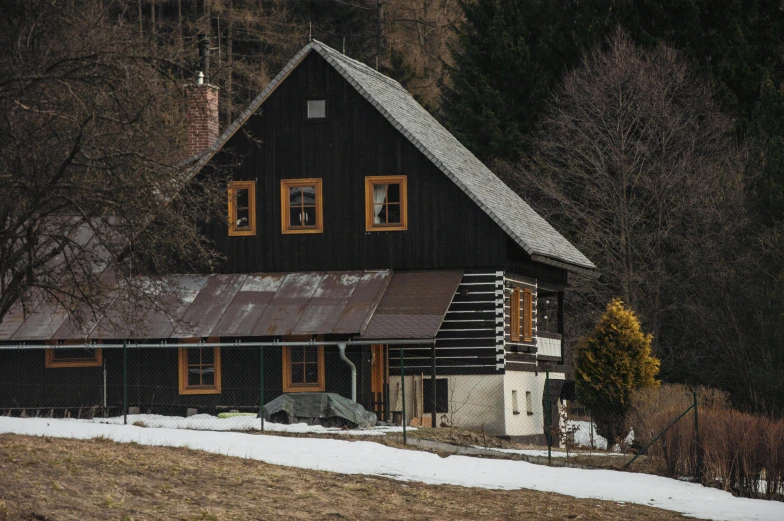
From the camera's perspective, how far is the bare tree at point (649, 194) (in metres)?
42.0

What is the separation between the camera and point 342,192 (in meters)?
30.6

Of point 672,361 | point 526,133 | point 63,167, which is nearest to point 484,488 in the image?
point 63,167

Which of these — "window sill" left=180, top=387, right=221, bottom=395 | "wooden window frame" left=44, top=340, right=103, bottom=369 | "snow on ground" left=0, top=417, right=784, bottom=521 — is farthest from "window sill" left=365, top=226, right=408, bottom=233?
"snow on ground" left=0, top=417, right=784, bottom=521

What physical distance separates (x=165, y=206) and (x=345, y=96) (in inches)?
539

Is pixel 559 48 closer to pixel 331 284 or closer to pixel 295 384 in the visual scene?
pixel 331 284

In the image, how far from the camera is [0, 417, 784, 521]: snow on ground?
64.0ft

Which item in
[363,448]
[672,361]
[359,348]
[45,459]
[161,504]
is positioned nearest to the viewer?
[161,504]

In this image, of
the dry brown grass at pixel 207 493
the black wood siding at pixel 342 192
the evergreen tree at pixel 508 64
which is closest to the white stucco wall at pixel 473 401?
the black wood siding at pixel 342 192

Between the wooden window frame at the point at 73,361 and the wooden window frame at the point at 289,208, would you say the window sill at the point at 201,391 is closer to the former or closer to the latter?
the wooden window frame at the point at 73,361

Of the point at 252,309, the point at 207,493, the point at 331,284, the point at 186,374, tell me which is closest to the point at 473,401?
the point at 331,284

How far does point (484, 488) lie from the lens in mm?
19578

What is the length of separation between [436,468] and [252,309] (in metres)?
9.18

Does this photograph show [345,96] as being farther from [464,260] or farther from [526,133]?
[526,133]

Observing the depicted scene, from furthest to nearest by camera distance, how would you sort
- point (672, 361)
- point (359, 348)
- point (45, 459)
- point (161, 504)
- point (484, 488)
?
point (672, 361)
point (359, 348)
point (484, 488)
point (45, 459)
point (161, 504)
